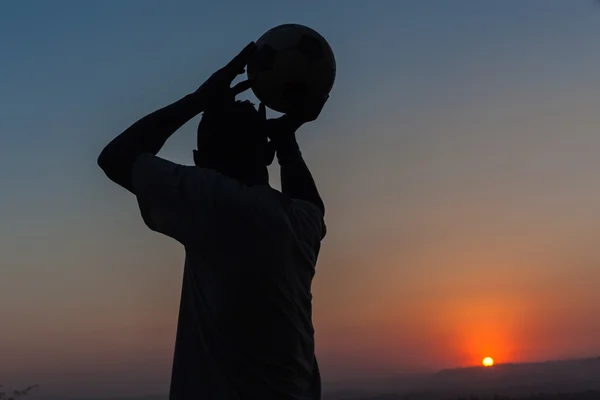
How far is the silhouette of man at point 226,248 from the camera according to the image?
3486 mm

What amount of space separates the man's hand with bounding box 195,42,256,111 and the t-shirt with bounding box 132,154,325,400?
1.34ft

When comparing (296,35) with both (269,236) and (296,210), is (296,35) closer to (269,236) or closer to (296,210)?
(296,210)

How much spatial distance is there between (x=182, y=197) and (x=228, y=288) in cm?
48

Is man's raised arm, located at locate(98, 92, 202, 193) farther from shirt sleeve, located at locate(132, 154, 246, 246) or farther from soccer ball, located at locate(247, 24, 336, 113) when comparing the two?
soccer ball, located at locate(247, 24, 336, 113)

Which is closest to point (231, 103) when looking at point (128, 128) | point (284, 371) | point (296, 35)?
point (128, 128)

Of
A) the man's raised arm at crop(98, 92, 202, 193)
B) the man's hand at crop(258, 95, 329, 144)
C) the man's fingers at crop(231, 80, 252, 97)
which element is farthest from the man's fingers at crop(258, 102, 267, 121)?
the man's raised arm at crop(98, 92, 202, 193)

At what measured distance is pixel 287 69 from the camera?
4.32 m

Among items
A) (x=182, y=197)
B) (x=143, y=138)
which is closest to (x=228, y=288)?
(x=182, y=197)

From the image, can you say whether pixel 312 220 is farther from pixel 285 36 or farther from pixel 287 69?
pixel 285 36

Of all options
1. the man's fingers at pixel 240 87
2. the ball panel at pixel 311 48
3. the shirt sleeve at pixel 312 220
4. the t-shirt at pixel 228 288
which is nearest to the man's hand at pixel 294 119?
the man's fingers at pixel 240 87

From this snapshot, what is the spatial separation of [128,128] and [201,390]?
1.36m

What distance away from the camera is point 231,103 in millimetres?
3854

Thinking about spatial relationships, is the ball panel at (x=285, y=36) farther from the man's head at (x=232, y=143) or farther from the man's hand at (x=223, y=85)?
the man's head at (x=232, y=143)

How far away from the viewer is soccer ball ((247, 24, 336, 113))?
435 cm
